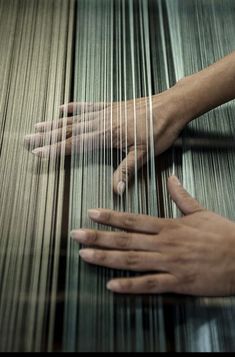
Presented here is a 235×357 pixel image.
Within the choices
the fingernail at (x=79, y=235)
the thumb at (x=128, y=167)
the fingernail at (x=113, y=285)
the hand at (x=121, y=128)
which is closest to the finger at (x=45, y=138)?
the hand at (x=121, y=128)

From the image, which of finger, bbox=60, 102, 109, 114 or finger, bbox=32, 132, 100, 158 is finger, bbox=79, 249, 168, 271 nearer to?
finger, bbox=32, 132, 100, 158

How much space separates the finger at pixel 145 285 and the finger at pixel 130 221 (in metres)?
0.11

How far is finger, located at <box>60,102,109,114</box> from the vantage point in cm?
106

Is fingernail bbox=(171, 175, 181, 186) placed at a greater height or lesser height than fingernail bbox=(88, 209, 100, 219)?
greater

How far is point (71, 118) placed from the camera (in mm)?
1037

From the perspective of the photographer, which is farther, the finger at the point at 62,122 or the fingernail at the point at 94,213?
the finger at the point at 62,122

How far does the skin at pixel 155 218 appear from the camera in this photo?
2.54ft

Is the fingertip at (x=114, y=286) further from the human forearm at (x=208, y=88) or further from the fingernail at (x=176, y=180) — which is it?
the human forearm at (x=208, y=88)

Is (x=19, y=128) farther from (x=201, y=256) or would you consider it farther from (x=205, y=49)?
(x=205, y=49)

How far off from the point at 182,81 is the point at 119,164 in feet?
1.16

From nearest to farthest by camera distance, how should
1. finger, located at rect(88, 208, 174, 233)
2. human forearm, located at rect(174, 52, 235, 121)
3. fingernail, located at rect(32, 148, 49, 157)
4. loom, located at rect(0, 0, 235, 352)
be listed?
1. loom, located at rect(0, 0, 235, 352)
2. finger, located at rect(88, 208, 174, 233)
3. fingernail, located at rect(32, 148, 49, 157)
4. human forearm, located at rect(174, 52, 235, 121)

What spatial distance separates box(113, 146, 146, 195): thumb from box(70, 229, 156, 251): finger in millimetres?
132

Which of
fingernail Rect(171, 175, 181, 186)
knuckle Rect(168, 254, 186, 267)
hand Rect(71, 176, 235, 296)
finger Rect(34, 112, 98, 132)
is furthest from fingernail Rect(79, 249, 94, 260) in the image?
finger Rect(34, 112, 98, 132)

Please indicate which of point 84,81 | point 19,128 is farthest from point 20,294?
point 84,81
